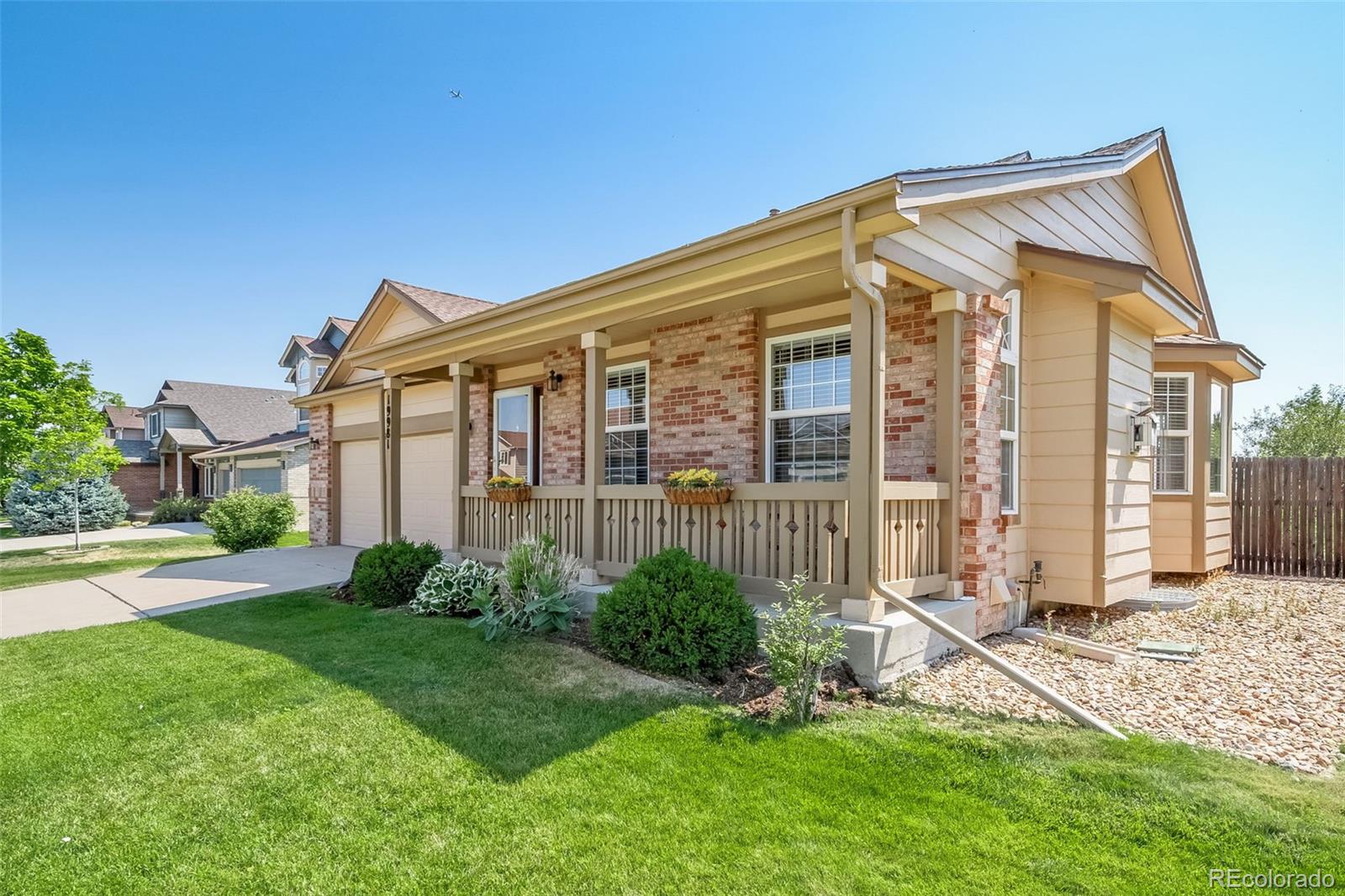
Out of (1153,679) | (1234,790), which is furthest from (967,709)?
(1153,679)

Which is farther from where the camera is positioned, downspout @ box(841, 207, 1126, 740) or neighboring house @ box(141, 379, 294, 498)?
neighboring house @ box(141, 379, 294, 498)

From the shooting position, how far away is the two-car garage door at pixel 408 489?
450 inches

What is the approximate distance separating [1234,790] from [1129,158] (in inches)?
261

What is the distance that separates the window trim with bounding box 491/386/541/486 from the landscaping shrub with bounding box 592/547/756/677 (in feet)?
15.1

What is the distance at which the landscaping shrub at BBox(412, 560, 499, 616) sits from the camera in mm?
6852

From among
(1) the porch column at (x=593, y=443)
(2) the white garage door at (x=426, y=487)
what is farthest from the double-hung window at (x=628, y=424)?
(2) the white garage door at (x=426, y=487)

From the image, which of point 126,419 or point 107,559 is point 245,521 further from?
point 126,419

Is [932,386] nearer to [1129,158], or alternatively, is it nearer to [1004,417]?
[1004,417]

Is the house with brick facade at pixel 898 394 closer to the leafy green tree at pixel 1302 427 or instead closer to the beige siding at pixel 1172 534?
the beige siding at pixel 1172 534

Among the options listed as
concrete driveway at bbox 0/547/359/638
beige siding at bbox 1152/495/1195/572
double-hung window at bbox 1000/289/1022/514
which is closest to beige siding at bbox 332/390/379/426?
concrete driveway at bbox 0/547/359/638

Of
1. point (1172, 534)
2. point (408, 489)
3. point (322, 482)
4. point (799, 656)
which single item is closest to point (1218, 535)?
point (1172, 534)

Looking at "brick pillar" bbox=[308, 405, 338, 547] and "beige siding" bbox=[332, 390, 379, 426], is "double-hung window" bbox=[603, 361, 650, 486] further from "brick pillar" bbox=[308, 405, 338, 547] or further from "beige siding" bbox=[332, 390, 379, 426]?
"brick pillar" bbox=[308, 405, 338, 547]

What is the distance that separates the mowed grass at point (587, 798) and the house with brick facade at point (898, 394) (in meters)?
1.44

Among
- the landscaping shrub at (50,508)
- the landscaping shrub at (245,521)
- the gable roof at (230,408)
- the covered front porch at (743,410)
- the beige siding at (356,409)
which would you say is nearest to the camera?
the covered front porch at (743,410)
